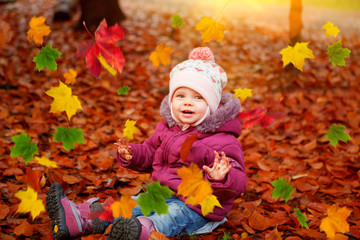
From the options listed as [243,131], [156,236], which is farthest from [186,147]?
[243,131]

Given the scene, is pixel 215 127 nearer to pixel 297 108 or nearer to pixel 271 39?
pixel 297 108

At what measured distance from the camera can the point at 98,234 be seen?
79.7 inches

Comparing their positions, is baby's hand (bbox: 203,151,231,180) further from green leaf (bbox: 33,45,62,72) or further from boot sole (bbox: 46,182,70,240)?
green leaf (bbox: 33,45,62,72)

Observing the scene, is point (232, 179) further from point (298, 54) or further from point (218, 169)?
point (298, 54)

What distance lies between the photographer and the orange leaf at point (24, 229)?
6.45 feet

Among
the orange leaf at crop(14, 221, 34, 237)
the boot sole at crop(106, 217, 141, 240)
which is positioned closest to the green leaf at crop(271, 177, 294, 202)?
the boot sole at crop(106, 217, 141, 240)

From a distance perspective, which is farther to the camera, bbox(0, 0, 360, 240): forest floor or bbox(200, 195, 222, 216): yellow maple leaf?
bbox(0, 0, 360, 240): forest floor

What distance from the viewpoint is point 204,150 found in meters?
2.10

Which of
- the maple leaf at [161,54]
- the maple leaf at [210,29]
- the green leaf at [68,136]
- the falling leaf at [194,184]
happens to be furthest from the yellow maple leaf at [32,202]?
the maple leaf at [210,29]

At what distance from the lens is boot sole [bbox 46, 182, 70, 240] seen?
1886 millimetres

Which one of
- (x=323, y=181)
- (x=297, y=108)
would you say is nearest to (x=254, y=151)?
(x=323, y=181)

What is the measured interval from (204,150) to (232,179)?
27 cm

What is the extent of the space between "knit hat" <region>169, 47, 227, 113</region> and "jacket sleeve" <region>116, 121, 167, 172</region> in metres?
0.28


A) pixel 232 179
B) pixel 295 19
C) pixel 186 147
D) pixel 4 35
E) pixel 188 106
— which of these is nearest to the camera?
pixel 232 179
